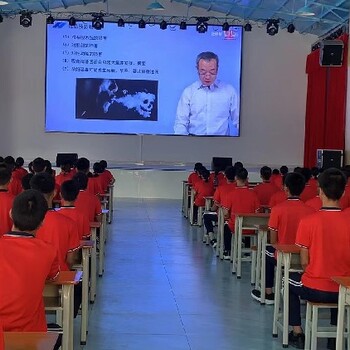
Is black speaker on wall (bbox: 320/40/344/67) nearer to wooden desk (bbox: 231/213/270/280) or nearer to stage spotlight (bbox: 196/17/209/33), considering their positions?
stage spotlight (bbox: 196/17/209/33)

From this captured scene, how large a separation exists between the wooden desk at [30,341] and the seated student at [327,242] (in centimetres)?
218

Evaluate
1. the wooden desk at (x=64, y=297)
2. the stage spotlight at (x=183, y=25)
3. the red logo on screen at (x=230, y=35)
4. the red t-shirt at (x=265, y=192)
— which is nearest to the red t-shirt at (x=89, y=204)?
the wooden desk at (x=64, y=297)

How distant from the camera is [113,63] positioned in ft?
57.8

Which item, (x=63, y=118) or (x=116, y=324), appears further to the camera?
(x=63, y=118)

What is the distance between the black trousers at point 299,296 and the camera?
14.6 ft

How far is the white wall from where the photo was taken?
1823cm

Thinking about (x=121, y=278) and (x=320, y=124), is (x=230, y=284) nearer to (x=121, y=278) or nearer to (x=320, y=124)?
(x=121, y=278)

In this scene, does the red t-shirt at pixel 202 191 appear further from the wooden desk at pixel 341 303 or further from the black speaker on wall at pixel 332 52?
the wooden desk at pixel 341 303

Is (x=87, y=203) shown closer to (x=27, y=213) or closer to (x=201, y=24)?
(x=27, y=213)

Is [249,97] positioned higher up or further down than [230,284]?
higher up

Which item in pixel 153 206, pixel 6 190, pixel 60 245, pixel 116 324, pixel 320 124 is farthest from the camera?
pixel 320 124

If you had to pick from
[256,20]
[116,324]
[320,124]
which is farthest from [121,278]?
[256,20]

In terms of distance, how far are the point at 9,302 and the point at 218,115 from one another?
15.0m

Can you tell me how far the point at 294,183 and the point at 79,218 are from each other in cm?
176
